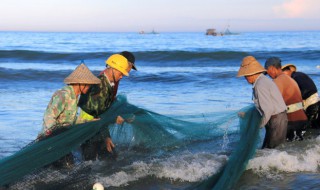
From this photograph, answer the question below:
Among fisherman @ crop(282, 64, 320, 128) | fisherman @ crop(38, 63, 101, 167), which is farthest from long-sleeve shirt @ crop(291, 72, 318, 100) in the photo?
fisherman @ crop(38, 63, 101, 167)

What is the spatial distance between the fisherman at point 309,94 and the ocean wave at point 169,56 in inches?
743

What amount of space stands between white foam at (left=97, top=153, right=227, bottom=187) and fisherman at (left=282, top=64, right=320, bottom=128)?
99.0 inches

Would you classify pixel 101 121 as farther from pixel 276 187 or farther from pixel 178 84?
pixel 178 84

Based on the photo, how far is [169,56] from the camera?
2991 centimetres

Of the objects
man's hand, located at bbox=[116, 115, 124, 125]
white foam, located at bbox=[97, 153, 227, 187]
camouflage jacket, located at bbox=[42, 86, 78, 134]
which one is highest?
camouflage jacket, located at bbox=[42, 86, 78, 134]

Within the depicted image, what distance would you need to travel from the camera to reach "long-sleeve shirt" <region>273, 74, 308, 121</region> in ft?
21.6

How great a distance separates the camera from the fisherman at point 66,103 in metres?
4.93

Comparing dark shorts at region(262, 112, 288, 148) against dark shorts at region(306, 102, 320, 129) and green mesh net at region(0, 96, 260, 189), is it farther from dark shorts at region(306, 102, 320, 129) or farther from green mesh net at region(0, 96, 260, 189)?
dark shorts at region(306, 102, 320, 129)

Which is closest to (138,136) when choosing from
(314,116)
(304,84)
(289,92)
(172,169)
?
(172,169)

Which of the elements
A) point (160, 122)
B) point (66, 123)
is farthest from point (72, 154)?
point (160, 122)

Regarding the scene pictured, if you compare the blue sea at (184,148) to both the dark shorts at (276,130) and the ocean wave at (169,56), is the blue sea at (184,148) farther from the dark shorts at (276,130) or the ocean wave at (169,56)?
the ocean wave at (169,56)

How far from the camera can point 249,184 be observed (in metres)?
5.59

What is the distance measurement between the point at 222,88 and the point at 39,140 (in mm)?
11727

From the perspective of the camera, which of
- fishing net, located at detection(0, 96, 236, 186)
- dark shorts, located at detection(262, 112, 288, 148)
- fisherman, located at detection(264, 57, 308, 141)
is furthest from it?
fisherman, located at detection(264, 57, 308, 141)
